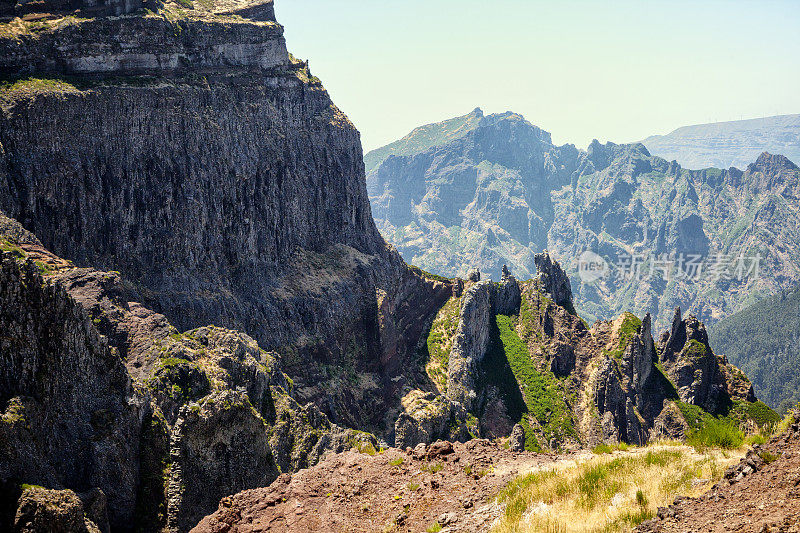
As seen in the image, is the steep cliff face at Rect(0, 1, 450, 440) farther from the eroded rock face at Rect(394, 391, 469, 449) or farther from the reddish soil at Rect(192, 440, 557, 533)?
the reddish soil at Rect(192, 440, 557, 533)

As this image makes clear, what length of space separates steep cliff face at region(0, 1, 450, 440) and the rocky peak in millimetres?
25644

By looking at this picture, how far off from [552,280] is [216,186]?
8235 cm

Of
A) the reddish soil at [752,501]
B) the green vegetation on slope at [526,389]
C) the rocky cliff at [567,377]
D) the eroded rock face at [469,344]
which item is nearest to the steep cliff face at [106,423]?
the reddish soil at [752,501]

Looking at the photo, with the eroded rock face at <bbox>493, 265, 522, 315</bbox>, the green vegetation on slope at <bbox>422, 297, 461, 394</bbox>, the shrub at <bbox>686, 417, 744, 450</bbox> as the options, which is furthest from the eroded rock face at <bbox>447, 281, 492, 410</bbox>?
the shrub at <bbox>686, 417, 744, 450</bbox>

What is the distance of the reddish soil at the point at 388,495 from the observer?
26.8 metres

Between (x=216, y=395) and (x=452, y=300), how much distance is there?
98.0m

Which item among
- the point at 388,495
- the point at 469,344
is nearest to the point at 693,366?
the point at 469,344

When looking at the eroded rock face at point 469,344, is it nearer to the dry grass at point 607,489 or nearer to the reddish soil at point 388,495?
the reddish soil at point 388,495

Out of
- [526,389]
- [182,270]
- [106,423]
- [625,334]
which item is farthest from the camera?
[625,334]

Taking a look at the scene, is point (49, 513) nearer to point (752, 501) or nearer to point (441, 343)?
point (752, 501)

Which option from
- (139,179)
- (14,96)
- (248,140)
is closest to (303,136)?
(248,140)

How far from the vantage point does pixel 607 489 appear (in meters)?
23.8

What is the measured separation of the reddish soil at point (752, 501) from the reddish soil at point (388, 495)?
290 inches

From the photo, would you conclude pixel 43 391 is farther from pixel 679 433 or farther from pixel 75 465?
pixel 679 433
